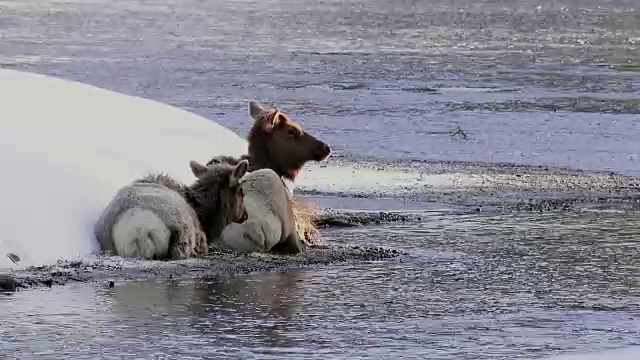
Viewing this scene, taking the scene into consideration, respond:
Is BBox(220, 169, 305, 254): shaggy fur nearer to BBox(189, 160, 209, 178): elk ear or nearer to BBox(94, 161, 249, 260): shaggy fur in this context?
BBox(94, 161, 249, 260): shaggy fur

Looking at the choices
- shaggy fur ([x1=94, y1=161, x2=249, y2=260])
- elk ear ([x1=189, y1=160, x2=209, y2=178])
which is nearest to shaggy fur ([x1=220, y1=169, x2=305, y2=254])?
shaggy fur ([x1=94, y1=161, x2=249, y2=260])

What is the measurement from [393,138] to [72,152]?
20.6 ft

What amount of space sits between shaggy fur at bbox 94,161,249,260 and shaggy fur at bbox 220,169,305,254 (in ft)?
0.32

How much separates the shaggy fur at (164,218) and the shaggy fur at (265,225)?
0.10m

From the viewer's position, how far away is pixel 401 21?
119ft

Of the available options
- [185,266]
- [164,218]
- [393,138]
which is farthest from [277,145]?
[393,138]

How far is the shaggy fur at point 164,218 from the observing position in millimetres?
9617

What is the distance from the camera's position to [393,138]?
1697 centimetres

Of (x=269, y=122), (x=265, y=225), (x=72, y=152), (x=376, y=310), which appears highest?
(x=269, y=122)

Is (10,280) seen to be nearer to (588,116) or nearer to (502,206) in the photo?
(502,206)

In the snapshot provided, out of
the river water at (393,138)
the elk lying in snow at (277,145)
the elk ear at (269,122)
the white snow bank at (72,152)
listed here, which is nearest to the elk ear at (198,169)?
the white snow bank at (72,152)

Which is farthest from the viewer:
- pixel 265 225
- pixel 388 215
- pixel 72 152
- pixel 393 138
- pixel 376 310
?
pixel 393 138

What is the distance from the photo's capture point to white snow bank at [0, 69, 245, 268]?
31.4 ft

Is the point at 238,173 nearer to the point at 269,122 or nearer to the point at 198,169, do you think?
the point at 198,169
